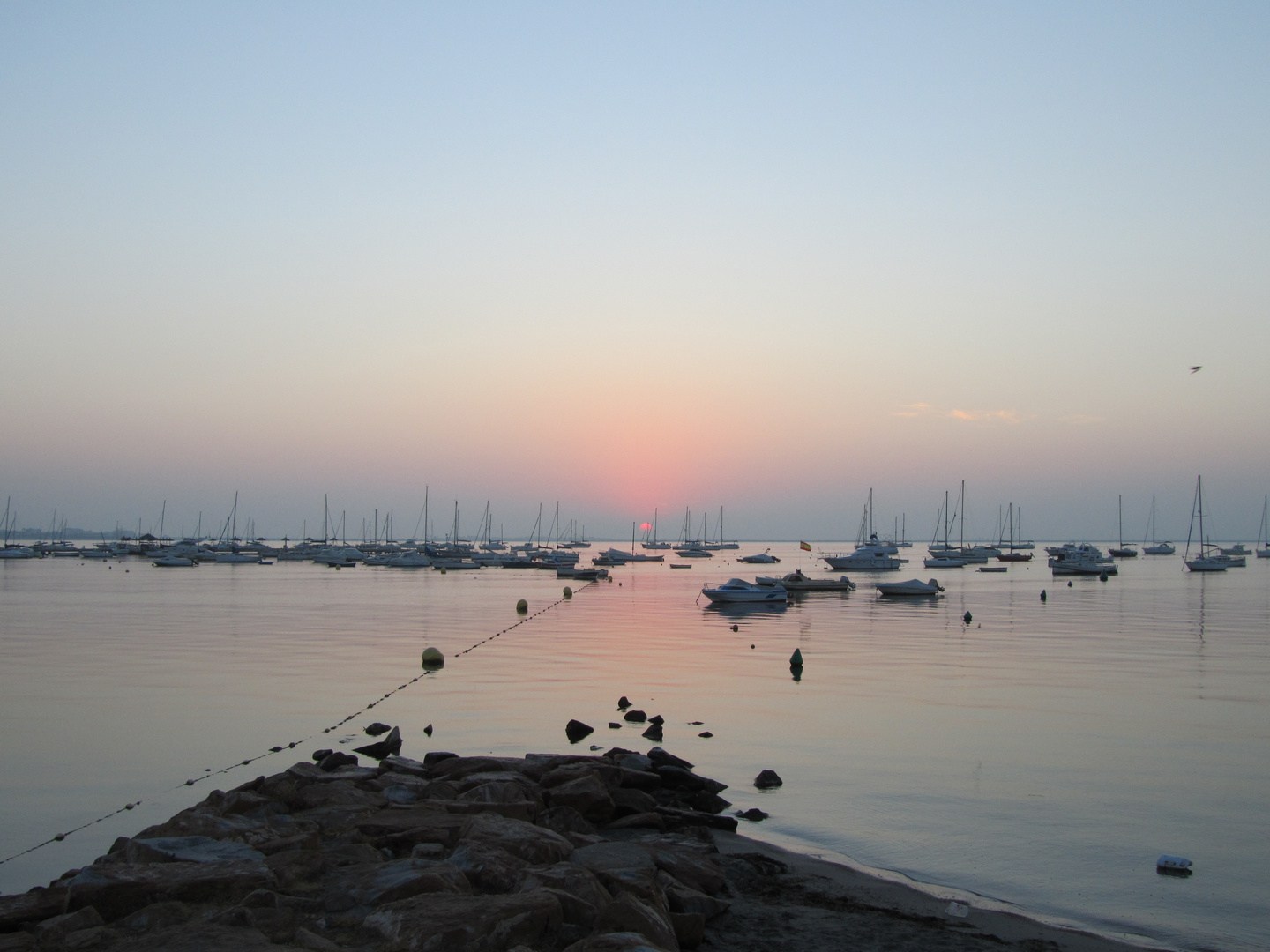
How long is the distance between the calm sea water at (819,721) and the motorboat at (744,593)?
1078 cm

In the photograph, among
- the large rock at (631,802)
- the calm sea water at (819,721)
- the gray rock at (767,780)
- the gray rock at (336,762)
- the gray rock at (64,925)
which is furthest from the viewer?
the gray rock at (767,780)

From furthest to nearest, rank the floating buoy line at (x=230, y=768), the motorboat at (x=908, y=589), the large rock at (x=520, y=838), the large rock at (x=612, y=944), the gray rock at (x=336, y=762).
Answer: the motorboat at (x=908, y=589)
the gray rock at (x=336, y=762)
the floating buoy line at (x=230, y=768)
the large rock at (x=520, y=838)
the large rock at (x=612, y=944)

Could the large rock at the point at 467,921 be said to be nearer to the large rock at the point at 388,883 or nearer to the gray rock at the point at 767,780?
the large rock at the point at 388,883

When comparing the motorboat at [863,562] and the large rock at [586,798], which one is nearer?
the large rock at [586,798]

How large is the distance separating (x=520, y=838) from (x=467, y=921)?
114 inches

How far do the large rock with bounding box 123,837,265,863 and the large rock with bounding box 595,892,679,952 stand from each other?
4.33 m

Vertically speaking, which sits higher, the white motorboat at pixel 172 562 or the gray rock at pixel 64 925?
the gray rock at pixel 64 925

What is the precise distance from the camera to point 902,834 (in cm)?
1552

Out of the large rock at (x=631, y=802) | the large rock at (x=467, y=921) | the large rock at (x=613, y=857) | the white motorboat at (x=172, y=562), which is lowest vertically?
the white motorboat at (x=172, y=562)

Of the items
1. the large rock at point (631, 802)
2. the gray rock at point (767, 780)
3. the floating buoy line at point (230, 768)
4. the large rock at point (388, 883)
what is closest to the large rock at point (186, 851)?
the large rock at point (388, 883)

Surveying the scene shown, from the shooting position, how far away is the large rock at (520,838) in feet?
39.6

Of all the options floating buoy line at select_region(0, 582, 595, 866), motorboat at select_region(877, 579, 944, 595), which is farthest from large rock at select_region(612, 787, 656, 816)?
motorboat at select_region(877, 579, 944, 595)

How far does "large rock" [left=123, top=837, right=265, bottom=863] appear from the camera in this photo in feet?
37.0

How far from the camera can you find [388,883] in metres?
10.6
